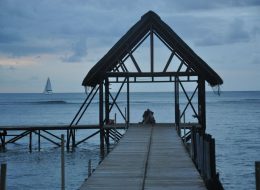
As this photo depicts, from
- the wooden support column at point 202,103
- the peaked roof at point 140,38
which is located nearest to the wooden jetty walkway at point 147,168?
the wooden support column at point 202,103

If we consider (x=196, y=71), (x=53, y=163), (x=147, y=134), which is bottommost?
(x=53, y=163)

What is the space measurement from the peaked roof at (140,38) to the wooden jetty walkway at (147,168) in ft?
21.0

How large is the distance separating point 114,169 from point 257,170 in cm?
627

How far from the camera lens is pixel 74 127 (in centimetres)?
3938

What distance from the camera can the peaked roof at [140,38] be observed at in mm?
28172

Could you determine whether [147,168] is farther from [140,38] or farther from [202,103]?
[140,38]

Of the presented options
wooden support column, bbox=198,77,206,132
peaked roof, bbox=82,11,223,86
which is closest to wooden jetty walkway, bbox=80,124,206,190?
wooden support column, bbox=198,77,206,132

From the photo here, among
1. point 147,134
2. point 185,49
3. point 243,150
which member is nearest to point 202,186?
point 147,134

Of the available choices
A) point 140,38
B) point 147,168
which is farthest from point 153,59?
point 147,168

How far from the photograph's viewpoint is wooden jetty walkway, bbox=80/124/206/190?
13359 mm

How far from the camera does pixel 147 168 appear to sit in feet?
51.0

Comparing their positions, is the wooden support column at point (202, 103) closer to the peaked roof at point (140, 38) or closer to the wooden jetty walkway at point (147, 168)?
the peaked roof at point (140, 38)

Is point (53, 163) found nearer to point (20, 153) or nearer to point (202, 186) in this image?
point (20, 153)

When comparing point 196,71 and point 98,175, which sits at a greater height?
point 196,71
